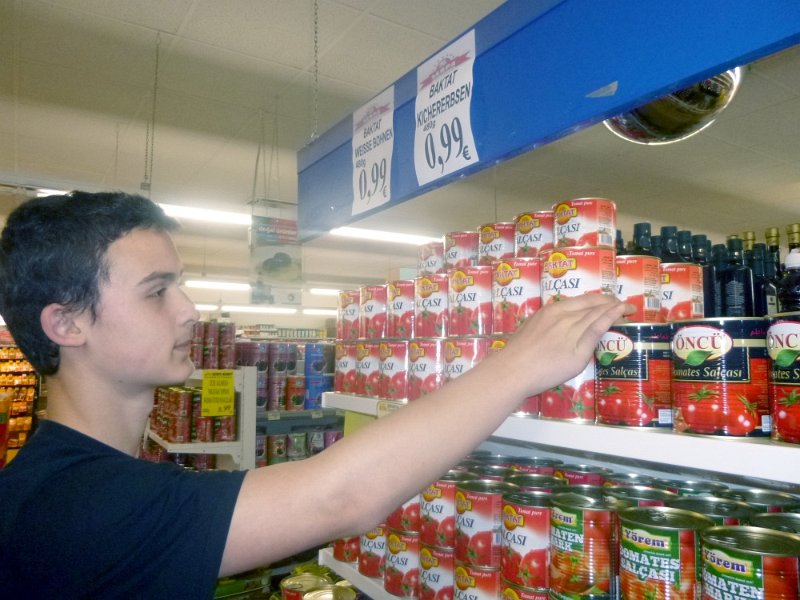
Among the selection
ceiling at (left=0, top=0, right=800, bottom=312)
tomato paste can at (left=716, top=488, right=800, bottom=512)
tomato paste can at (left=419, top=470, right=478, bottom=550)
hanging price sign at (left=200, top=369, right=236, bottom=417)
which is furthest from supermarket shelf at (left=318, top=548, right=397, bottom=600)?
ceiling at (left=0, top=0, right=800, bottom=312)

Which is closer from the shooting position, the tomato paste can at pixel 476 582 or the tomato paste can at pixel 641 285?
the tomato paste can at pixel 641 285

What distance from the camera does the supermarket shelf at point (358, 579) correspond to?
5.92 feet

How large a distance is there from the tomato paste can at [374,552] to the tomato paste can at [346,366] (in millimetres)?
490

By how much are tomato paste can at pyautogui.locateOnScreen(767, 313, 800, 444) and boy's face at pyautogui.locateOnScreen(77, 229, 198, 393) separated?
1152 millimetres

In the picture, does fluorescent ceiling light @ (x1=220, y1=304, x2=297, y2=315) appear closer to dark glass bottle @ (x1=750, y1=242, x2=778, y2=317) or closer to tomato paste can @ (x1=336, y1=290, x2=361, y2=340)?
tomato paste can @ (x1=336, y1=290, x2=361, y2=340)

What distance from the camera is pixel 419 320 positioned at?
178cm

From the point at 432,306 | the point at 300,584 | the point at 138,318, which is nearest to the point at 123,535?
the point at 138,318

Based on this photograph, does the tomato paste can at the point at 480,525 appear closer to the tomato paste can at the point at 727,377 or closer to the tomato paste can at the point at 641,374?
the tomato paste can at the point at 641,374

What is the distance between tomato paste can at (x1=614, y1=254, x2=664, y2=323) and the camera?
125 cm

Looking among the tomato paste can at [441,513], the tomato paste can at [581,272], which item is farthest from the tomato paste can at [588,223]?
the tomato paste can at [441,513]

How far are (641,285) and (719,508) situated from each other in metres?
0.48

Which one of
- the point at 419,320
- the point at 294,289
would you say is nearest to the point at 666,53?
the point at 419,320

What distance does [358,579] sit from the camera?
1.94m

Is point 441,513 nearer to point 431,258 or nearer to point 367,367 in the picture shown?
point 367,367
